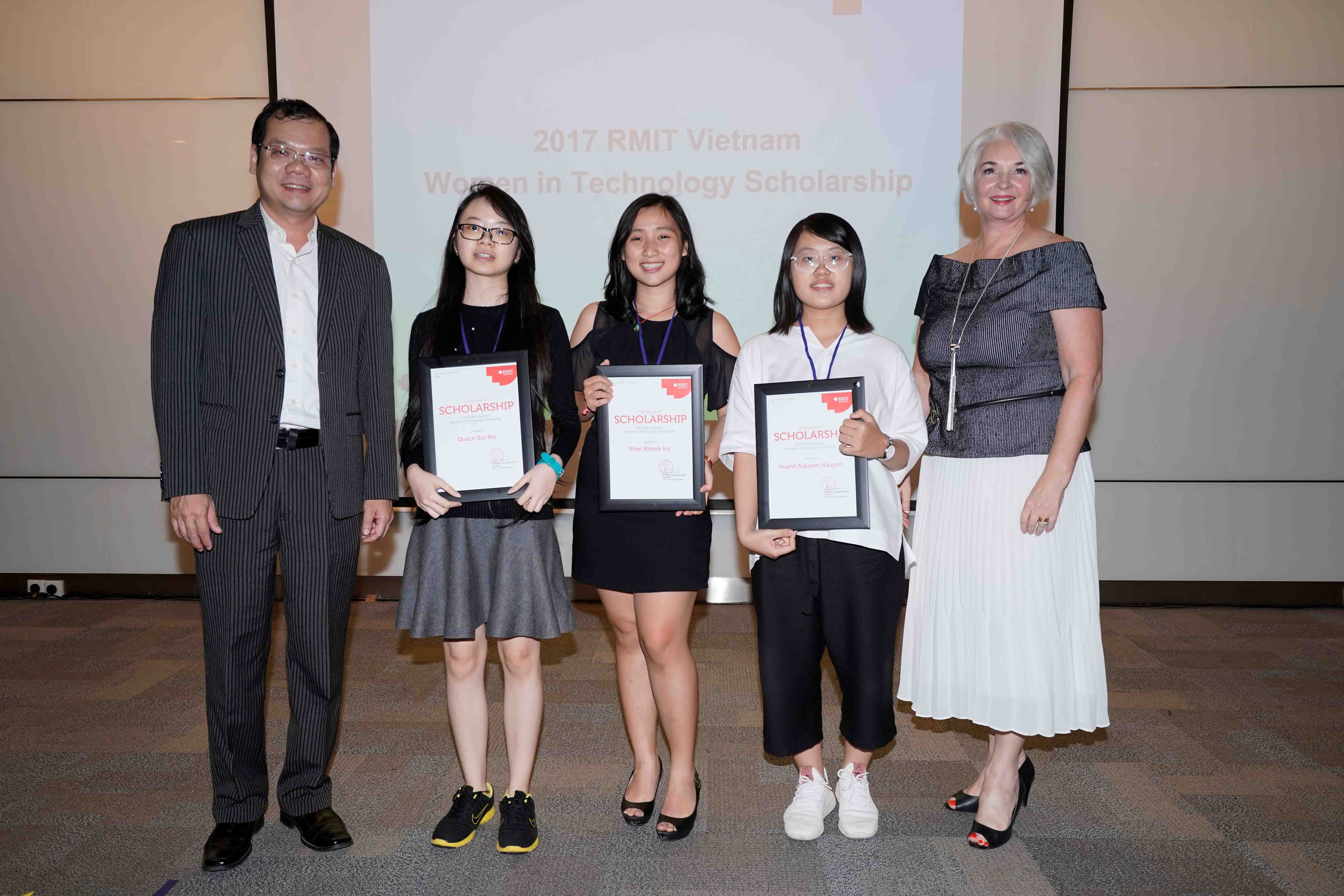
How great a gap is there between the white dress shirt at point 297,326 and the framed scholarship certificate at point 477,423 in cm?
30

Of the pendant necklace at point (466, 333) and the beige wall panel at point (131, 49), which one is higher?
the beige wall panel at point (131, 49)

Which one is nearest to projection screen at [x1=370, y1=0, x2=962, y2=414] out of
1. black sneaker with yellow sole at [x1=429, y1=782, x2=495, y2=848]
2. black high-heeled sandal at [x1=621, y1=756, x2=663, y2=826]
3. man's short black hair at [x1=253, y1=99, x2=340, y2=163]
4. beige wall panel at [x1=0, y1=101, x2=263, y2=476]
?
beige wall panel at [x1=0, y1=101, x2=263, y2=476]

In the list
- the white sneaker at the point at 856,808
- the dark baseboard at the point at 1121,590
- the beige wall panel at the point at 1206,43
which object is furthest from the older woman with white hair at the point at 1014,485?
the beige wall panel at the point at 1206,43

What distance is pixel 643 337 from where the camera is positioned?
242 cm

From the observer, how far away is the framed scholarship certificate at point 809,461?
2.16 metres

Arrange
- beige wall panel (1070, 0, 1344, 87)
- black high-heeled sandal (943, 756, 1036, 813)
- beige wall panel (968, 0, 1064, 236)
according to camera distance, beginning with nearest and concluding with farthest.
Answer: black high-heeled sandal (943, 756, 1036, 813) < beige wall panel (968, 0, 1064, 236) < beige wall panel (1070, 0, 1344, 87)

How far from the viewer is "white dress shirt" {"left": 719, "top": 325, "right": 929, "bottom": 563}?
2.25m

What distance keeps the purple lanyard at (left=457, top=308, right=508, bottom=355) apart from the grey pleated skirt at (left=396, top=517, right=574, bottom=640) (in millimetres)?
442

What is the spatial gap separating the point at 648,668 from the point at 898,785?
3.20 feet

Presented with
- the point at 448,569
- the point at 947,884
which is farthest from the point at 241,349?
the point at 947,884

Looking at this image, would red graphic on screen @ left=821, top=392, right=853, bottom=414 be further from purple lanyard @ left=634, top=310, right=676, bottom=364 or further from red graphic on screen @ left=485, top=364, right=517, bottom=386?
red graphic on screen @ left=485, top=364, right=517, bottom=386

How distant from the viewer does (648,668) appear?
8.11ft

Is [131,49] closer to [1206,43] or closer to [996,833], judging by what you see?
[996,833]

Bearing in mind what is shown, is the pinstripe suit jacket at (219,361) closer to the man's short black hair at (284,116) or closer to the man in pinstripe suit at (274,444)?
the man in pinstripe suit at (274,444)
